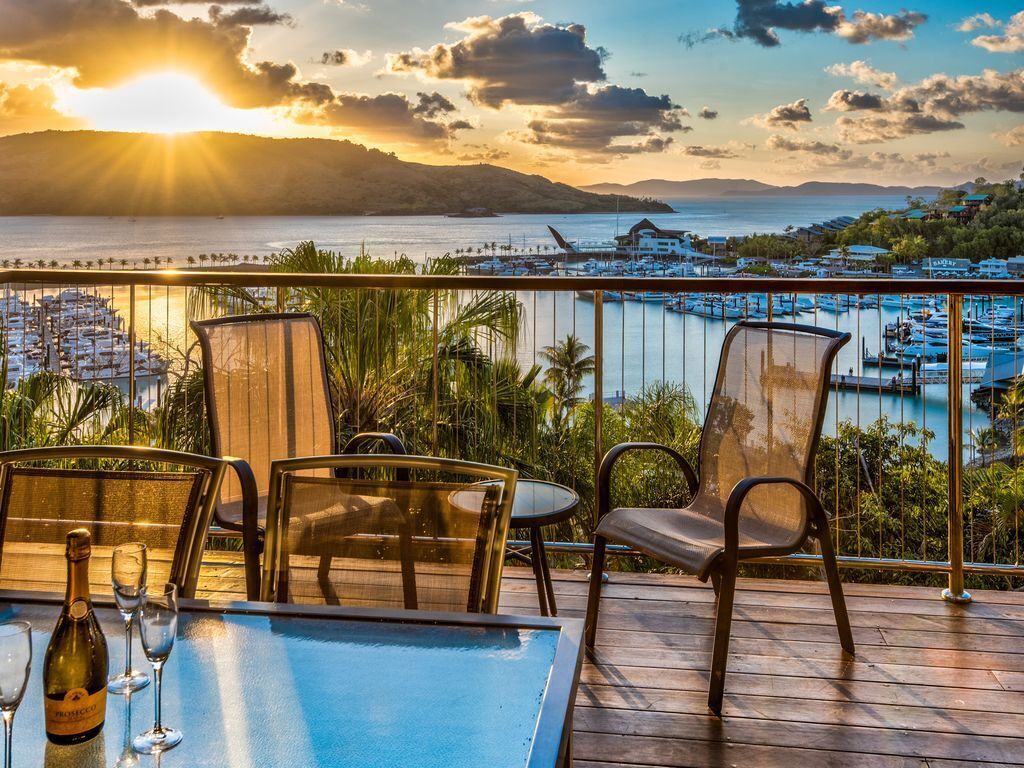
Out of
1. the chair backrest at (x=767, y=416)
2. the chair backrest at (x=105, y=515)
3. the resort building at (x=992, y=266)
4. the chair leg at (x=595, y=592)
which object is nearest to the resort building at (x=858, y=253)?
the resort building at (x=992, y=266)

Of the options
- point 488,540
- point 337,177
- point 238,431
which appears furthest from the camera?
point 337,177

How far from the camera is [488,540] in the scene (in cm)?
175

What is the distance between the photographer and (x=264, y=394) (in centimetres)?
362

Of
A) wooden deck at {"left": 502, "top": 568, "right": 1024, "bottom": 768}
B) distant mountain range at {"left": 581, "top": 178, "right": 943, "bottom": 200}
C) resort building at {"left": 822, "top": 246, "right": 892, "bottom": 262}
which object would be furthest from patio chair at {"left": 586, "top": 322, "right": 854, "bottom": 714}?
distant mountain range at {"left": 581, "top": 178, "right": 943, "bottom": 200}

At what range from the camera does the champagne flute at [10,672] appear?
3.53 ft

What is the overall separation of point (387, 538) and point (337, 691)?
496 mm

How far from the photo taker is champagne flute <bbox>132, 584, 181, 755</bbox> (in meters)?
1.18

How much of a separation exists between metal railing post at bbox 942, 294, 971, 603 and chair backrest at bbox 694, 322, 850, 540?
2.70 ft

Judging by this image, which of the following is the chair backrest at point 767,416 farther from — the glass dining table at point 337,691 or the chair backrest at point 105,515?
the chair backrest at point 105,515

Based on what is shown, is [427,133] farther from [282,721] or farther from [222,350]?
[282,721]

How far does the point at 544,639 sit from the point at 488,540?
304mm

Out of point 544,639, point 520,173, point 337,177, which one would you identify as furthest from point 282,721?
point 520,173

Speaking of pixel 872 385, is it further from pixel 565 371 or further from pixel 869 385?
pixel 565 371

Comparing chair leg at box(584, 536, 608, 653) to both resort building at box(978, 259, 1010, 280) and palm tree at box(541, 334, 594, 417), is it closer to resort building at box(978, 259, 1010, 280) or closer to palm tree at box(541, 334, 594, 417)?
palm tree at box(541, 334, 594, 417)
